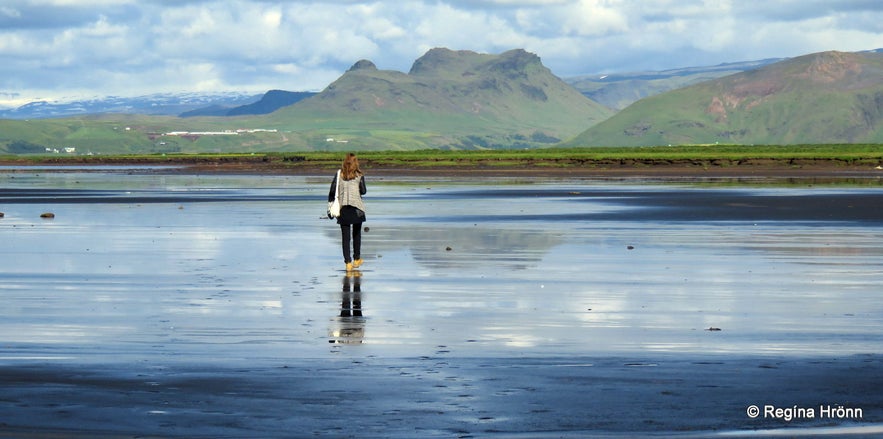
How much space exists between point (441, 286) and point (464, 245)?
31.7ft

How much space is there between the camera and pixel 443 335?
52.5 feet

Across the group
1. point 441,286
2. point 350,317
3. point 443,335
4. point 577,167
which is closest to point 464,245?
point 441,286

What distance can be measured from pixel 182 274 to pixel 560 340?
33.8 feet

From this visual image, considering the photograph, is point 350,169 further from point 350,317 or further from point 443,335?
point 443,335

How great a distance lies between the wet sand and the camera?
11.0m

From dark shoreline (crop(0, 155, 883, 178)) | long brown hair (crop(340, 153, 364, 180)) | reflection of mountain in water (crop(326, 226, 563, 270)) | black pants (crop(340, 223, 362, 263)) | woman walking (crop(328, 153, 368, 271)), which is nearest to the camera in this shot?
black pants (crop(340, 223, 362, 263))

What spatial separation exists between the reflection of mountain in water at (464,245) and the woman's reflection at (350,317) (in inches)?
155

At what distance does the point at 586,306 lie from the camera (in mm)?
19016

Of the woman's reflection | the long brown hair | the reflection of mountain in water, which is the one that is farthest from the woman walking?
the woman's reflection

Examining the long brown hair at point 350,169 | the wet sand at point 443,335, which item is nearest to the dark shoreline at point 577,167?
the wet sand at point 443,335

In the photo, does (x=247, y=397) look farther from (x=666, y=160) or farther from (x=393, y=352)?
(x=666, y=160)

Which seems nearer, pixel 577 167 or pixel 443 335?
pixel 443 335

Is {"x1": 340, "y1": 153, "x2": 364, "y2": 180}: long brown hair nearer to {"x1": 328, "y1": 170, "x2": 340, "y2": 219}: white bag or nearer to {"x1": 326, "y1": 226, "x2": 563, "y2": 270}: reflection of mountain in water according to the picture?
{"x1": 328, "y1": 170, "x2": 340, "y2": 219}: white bag

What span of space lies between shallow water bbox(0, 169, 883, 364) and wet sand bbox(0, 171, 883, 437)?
0.24 ft
